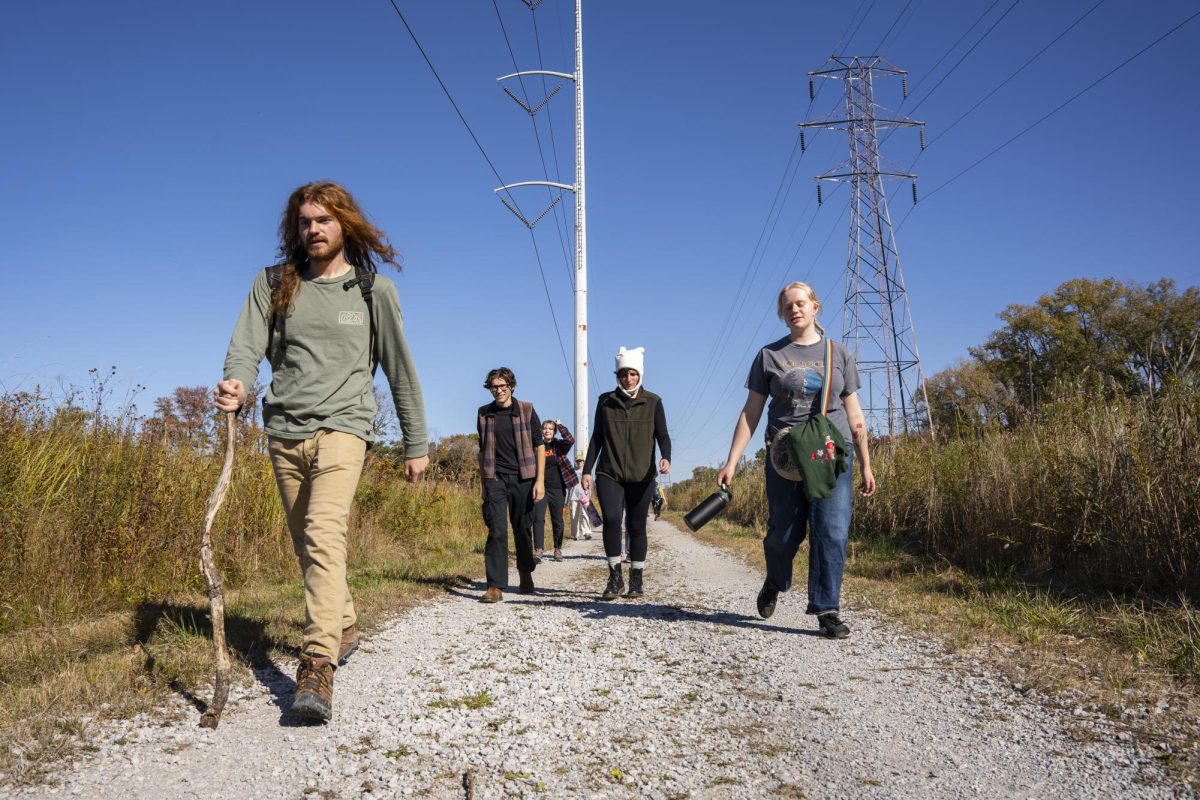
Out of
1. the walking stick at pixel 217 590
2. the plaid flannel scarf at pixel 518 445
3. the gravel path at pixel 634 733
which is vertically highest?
the plaid flannel scarf at pixel 518 445

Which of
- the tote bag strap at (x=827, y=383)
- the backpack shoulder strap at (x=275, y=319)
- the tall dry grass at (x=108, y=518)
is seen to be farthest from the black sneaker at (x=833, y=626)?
the tall dry grass at (x=108, y=518)

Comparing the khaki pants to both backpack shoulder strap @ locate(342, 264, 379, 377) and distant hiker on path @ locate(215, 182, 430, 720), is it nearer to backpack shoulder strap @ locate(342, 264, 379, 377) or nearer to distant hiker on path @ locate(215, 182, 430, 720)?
distant hiker on path @ locate(215, 182, 430, 720)

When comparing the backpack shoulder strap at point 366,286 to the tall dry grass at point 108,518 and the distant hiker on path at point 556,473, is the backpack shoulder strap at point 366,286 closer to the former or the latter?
the tall dry grass at point 108,518

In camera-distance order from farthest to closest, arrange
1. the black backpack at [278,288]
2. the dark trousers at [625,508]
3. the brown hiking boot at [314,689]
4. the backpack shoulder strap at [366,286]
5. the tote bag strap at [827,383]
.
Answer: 1. the dark trousers at [625,508]
2. the tote bag strap at [827,383]
3. the backpack shoulder strap at [366,286]
4. the black backpack at [278,288]
5. the brown hiking boot at [314,689]

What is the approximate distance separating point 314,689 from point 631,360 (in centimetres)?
440

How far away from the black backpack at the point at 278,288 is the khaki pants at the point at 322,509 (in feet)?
1.44

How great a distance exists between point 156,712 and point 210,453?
4216 millimetres

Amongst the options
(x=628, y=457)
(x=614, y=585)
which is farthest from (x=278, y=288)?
(x=614, y=585)

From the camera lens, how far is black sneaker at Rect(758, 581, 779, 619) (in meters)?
5.43

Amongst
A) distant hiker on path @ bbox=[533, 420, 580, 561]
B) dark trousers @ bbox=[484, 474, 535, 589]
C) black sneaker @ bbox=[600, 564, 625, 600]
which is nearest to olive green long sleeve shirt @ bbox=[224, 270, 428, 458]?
dark trousers @ bbox=[484, 474, 535, 589]

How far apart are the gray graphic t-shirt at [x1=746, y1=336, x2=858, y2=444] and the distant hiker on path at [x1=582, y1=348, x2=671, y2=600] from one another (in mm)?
1716

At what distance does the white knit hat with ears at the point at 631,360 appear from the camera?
703 cm

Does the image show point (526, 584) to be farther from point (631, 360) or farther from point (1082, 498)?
point (1082, 498)

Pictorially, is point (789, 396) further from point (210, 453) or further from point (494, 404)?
point (210, 453)
